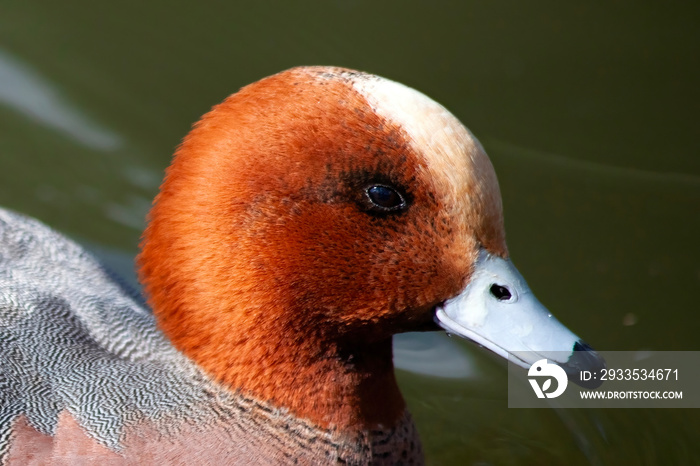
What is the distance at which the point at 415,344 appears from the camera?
4395mm

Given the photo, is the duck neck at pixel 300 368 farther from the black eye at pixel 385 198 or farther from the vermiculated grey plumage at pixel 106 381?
the black eye at pixel 385 198

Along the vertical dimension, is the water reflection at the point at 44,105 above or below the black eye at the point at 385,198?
below

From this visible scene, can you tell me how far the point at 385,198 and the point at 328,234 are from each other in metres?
0.19

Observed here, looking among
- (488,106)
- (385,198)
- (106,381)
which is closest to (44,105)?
(488,106)

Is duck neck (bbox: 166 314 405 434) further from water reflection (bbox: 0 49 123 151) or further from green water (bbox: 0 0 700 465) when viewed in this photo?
water reflection (bbox: 0 49 123 151)

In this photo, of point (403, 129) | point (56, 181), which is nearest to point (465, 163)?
point (403, 129)

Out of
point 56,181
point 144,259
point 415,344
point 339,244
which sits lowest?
point 415,344

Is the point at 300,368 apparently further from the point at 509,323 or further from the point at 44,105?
the point at 44,105

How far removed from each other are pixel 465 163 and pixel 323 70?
50 centimetres

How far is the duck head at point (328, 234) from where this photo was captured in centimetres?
250

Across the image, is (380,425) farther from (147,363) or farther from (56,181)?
(56,181)

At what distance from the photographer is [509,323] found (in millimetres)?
2543

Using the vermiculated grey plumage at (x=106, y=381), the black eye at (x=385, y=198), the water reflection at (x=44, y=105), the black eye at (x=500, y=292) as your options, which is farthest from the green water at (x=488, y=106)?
the black eye at (x=385, y=198)

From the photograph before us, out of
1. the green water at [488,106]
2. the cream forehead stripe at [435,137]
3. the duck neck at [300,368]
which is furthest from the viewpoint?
the green water at [488,106]
